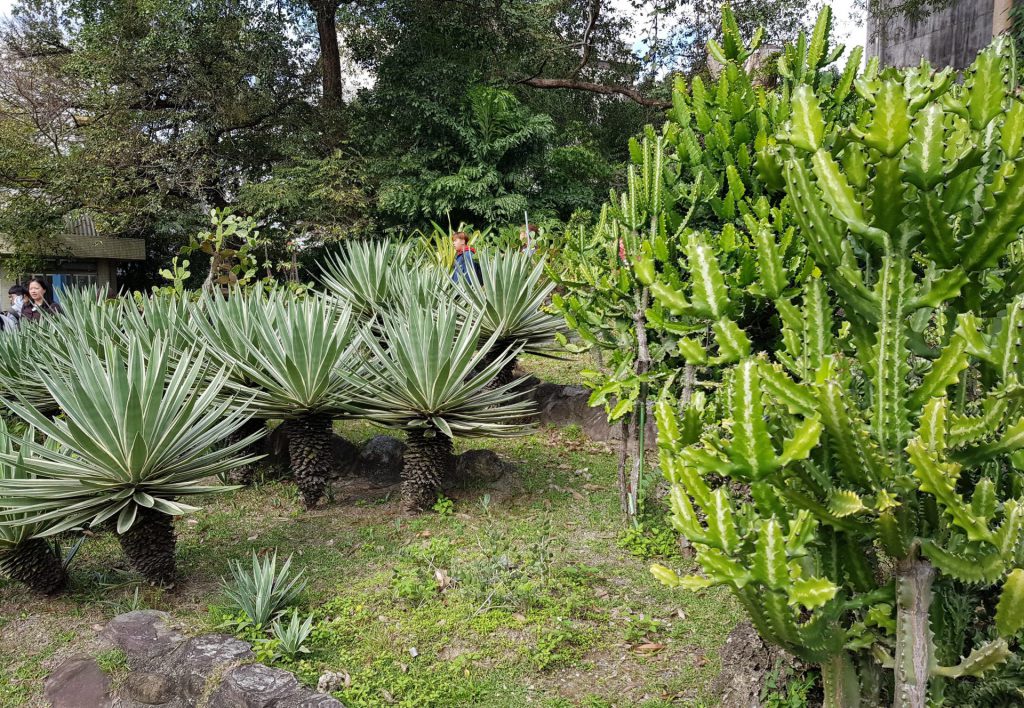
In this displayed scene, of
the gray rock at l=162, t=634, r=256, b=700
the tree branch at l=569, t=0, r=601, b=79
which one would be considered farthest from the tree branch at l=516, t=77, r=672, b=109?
the gray rock at l=162, t=634, r=256, b=700

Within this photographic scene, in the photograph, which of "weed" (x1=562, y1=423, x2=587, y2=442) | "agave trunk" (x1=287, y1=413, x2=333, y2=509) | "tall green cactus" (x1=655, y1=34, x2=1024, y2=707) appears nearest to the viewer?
"tall green cactus" (x1=655, y1=34, x2=1024, y2=707)

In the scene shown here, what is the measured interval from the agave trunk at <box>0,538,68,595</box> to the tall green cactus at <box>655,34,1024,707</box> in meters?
3.22

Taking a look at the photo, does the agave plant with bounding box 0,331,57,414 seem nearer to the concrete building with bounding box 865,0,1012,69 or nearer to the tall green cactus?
the tall green cactus

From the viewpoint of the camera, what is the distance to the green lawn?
113 inches

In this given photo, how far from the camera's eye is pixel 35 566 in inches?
138

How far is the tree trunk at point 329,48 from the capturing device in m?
15.4

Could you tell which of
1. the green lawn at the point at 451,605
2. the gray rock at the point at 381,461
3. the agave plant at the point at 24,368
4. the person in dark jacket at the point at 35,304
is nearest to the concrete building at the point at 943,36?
the gray rock at the point at 381,461

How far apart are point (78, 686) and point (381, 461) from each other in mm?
2538

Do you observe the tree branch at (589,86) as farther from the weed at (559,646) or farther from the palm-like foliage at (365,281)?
the weed at (559,646)

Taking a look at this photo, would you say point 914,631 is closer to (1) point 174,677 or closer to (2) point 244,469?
(1) point 174,677

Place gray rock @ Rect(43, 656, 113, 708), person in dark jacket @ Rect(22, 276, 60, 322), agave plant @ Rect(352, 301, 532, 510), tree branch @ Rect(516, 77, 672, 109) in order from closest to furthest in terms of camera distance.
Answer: gray rock @ Rect(43, 656, 113, 708) → agave plant @ Rect(352, 301, 532, 510) → person in dark jacket @ Rect(22, 276, 60, 322) → tree branch @ Rect(516, 77, 672, 109)

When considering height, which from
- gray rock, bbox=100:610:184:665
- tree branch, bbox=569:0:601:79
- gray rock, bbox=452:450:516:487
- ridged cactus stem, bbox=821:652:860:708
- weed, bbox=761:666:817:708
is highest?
tree branch, bbox=569:0:601:79

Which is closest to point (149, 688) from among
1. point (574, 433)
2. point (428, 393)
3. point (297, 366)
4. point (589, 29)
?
point (297, 366)

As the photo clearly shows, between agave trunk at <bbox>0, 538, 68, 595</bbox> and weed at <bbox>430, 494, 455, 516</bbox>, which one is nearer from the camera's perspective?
agave trunk at <bbox>0, 538, 68, 595</bbox>
